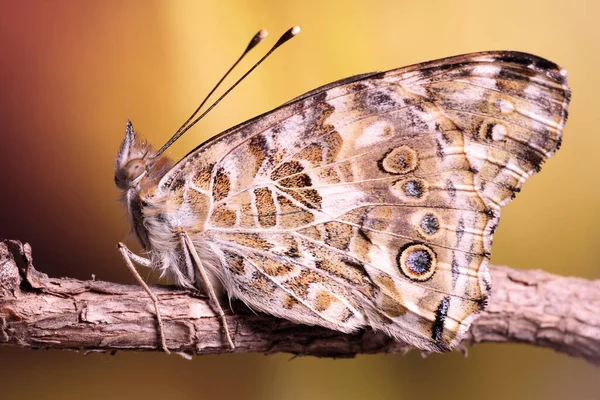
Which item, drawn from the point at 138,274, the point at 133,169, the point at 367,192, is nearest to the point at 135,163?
the point at 133,169

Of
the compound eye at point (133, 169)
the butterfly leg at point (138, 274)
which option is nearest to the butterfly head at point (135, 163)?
the compound eye at point (133, 169)

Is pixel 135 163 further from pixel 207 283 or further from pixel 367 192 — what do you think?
pixel 367 192

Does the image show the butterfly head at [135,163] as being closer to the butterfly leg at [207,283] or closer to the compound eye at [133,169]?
the compound eye at [133,169]

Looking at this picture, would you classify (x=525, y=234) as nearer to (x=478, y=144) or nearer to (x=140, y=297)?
(x=478, y=144)

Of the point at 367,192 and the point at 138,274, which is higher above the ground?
the point at 367,192

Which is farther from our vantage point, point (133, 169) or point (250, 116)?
point (250, 116)

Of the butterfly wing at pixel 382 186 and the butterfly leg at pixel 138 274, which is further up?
the butterfly wing at pixel 382 186

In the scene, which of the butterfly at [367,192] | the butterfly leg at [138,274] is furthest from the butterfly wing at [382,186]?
the butterfly leg at [138,274]

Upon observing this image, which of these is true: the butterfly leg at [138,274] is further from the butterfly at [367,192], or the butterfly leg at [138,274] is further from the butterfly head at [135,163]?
the butterfly head at [135,163]

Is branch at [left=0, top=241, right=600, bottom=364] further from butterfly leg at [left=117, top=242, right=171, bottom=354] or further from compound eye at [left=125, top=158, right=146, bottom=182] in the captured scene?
compound eye at [left=125, top=158, right=146, bottom=182]
